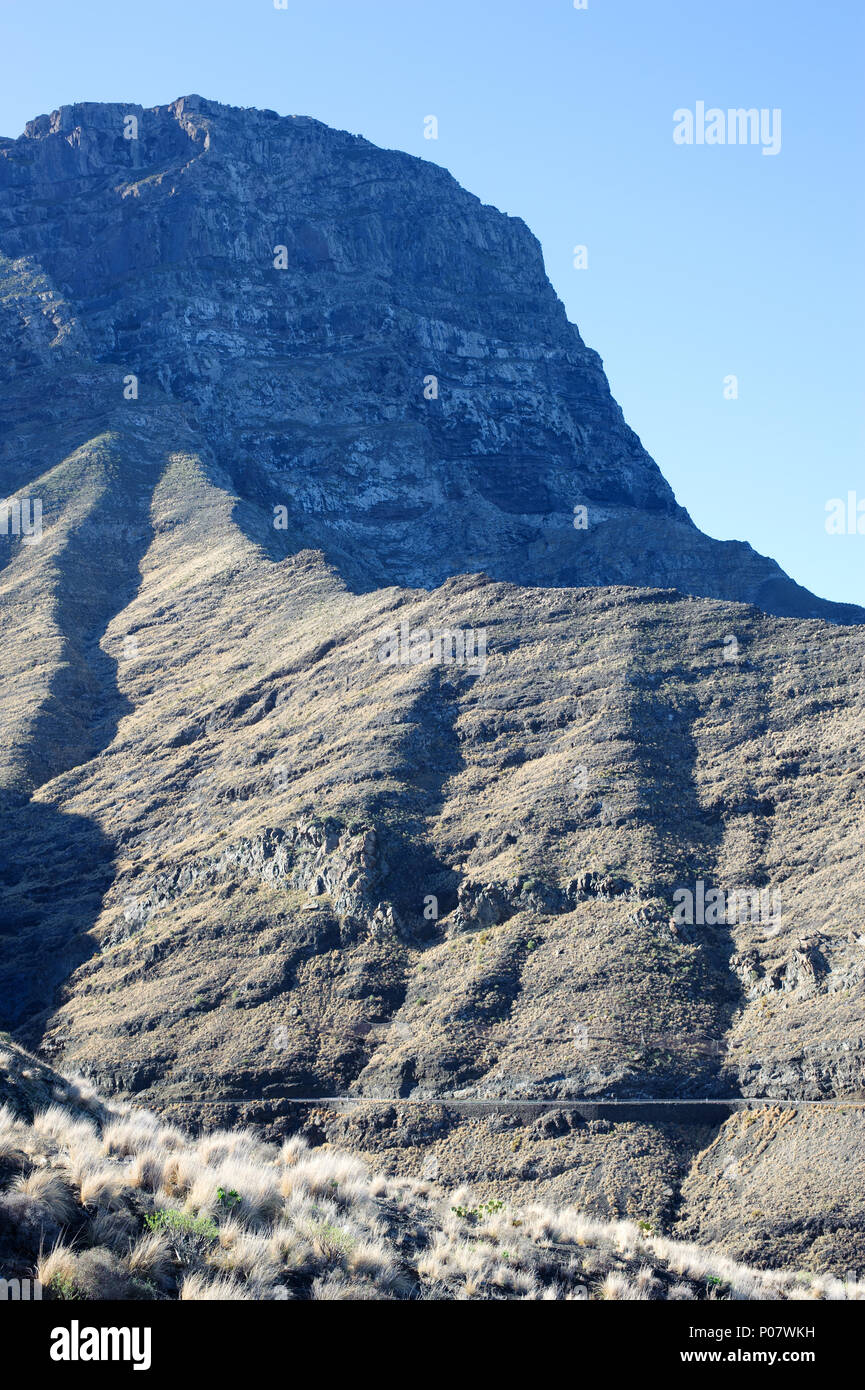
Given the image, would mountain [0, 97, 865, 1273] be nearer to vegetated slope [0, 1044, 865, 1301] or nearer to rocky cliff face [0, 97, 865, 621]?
rocky cliff face [0, 97, 865, 621]

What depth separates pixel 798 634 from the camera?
167 ft

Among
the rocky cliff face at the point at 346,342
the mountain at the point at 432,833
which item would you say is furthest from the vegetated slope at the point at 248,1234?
the rocky cliff face at the point at 346,342

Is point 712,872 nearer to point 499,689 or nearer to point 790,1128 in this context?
point 790,1128

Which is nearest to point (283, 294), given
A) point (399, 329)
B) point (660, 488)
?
point (399, 329)

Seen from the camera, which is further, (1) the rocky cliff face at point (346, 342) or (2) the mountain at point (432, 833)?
(1) the rocky cliff face at point (346, 342)

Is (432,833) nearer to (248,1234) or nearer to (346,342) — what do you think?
(248,1234)

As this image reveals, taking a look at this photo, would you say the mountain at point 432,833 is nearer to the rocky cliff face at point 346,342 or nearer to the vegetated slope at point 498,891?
the vegetated slope at point 498,891

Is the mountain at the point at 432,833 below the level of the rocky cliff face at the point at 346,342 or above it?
below

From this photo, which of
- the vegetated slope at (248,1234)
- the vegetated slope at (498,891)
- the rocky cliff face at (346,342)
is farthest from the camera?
the rocky cliff face at (346,342)

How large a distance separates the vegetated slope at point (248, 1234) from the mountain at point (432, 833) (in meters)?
7.68

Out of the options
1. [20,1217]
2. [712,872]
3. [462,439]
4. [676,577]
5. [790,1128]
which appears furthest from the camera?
[462,439]

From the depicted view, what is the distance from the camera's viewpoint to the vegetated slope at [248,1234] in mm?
10742

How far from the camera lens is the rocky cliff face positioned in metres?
107

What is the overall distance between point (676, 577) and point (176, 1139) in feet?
294
